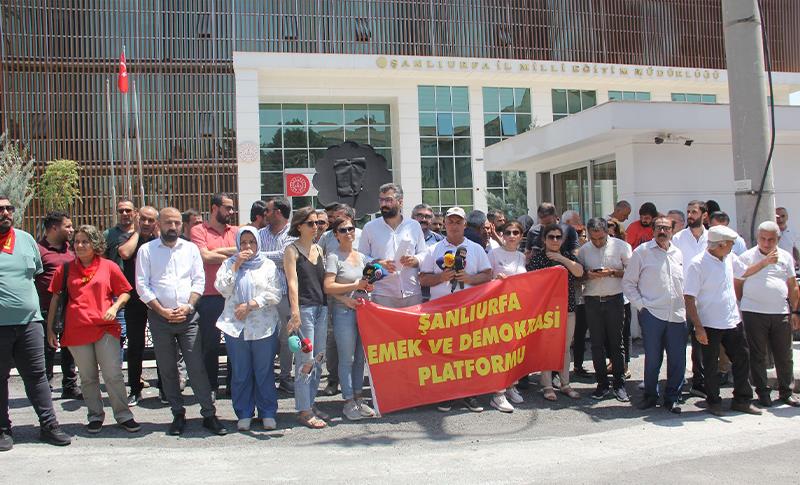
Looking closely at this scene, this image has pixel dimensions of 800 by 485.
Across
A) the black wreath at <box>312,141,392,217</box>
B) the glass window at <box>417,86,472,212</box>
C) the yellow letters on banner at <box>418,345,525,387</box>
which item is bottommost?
the yellow letters on banner at <box>418,345,525,387</box>

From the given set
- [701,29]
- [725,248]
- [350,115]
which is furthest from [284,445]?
[701,29]

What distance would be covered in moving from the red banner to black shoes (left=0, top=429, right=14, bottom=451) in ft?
10.4

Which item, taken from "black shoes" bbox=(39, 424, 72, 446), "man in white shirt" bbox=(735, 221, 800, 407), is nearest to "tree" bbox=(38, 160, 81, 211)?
"black shoes" bbox=(39, 424, 72, 446)

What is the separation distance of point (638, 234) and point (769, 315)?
313cm

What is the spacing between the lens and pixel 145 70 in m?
29.2

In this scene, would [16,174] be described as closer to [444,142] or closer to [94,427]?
[444,142]

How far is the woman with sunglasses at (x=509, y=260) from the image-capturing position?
6992 millimetres

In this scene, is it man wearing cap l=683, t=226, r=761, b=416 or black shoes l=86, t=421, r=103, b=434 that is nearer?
black shoes l=86, t=421, r=103, b=434

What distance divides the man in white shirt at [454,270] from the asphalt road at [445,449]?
837 mm

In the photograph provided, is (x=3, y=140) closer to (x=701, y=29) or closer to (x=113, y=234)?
(x=113, y=234)

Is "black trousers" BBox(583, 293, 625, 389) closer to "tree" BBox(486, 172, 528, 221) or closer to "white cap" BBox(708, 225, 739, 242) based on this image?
"white cap" BBox(708, 225, 739, 242)

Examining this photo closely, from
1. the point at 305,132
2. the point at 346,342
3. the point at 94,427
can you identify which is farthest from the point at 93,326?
the point at 305,132

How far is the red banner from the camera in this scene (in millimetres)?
6539

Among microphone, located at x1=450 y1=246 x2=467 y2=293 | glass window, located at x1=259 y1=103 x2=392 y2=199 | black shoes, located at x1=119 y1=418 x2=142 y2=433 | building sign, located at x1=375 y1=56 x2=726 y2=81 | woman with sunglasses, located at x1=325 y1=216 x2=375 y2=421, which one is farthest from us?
building sign, located at x1=375 y1=56 x2=726 y2=81
